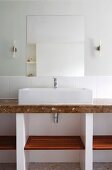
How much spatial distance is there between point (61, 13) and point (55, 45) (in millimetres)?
448

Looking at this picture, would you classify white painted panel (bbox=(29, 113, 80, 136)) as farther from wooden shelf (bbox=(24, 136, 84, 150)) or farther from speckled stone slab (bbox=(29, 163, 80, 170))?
speckled stone slab (bbox=(29, 163, 80, 170))

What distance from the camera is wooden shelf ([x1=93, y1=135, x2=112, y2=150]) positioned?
7.61ft

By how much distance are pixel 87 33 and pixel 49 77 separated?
0.81 metres

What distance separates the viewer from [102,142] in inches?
98.3

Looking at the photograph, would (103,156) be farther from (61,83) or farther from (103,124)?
(61,83)

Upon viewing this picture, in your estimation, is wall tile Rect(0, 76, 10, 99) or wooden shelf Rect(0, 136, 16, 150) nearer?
wooden shelf Rect(0, 136, 16, 150)

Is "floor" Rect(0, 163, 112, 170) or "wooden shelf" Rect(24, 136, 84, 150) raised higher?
"wooden shelf" Rect(24, 136, 84, 150)

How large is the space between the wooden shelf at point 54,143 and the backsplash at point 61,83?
0.67m

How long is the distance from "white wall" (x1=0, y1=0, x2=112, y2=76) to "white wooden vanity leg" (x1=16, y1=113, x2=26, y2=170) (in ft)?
2.79

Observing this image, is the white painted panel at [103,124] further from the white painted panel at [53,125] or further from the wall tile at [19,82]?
the wall tile at [19,82]

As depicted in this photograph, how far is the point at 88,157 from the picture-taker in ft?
7.46

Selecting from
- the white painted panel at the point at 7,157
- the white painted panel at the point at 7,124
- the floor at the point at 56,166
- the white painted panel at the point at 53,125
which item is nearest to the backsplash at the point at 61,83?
the white painted panel at the point at 7,124

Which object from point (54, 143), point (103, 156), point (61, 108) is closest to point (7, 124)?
point (54, 143)

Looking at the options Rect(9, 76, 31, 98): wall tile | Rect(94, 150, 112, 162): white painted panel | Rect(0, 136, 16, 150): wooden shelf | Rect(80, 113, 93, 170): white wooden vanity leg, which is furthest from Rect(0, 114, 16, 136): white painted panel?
Rect(94, 150, 112, 162): white painted panel
